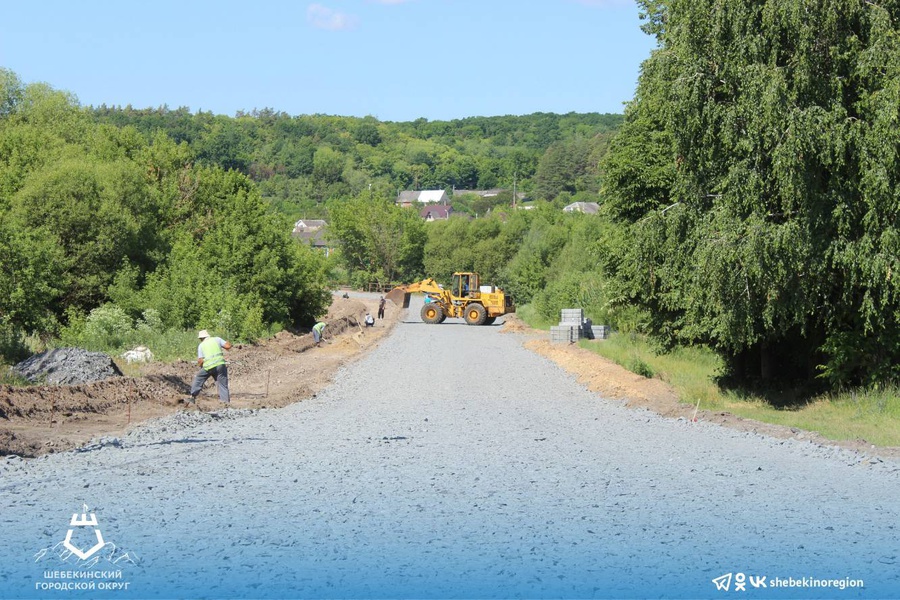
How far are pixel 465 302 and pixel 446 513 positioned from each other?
49.8 metres

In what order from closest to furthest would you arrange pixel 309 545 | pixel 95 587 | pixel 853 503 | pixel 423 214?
pixel 95 587, pixel 309 545, pixel 853 503, pixel 423 214

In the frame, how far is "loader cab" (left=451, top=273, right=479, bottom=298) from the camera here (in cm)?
6047

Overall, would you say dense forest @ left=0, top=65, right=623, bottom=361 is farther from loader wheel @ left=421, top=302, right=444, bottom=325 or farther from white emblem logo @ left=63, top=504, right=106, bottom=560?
white emblem logo @ left=63, top=504, right=106, bottom=560

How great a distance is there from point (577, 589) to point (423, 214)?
19124 cm

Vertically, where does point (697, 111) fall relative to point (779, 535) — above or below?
above

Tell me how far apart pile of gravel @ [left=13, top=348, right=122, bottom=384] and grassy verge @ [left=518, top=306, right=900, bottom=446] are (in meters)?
14.0

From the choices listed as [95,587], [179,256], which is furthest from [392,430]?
[179,256]

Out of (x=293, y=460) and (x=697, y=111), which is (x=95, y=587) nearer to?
(x=293, y=460)

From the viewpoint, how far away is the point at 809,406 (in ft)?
72.1

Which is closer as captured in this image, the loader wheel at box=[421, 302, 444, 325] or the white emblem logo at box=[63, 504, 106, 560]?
the white emblem logo at box=[63, 504, 106, 560]

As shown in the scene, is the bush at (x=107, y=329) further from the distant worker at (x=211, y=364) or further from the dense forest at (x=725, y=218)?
the distant worker at (x=211, y=364)

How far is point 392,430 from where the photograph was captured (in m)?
16.6

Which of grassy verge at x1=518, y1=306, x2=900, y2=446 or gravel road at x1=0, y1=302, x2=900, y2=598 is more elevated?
gravel road at x1=0, y1=302, x2=900, y2=598

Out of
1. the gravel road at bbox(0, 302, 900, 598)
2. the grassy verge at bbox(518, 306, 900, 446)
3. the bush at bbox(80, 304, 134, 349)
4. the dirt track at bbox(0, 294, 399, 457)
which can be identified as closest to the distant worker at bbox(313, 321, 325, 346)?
the dirt track at bbox(0, 294, 399, 457)
